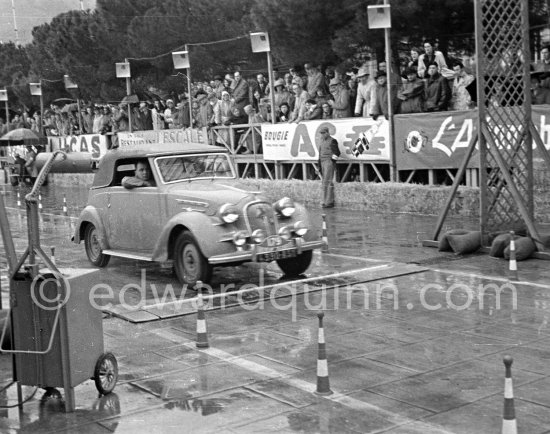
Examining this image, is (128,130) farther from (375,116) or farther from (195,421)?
(195,421)

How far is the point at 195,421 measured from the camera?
21.8 ft

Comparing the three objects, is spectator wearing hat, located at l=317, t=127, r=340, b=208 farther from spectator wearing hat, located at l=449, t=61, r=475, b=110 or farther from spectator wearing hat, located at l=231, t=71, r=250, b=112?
spectator wearing hat, located at l=231, t=71, r=250, b=112

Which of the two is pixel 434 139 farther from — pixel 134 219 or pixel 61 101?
pixel 61 101

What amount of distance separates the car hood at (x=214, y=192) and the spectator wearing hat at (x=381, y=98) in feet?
26.4

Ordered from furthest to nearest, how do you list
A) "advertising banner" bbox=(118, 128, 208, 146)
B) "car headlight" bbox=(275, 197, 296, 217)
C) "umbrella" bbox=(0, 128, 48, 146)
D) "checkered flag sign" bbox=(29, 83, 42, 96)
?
"checkered flag sign" bbox=(29, 83, 42, 96)
"umbrella" bbox=(0, 128, 48, 146)
"advertising banner" bbox=(118, 128, 208, 146)
"car headlight" bbox=(275, 197, 296, 217)

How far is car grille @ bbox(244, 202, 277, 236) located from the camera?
39.0ft

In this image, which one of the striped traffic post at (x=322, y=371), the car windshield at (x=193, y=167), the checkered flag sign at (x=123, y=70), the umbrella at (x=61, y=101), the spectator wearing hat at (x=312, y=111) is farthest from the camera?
the umbrella at (x=61, y=101)

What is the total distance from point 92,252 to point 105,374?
7.33 meters

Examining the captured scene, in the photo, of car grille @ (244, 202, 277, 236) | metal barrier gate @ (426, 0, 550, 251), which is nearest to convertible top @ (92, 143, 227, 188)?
car grille @ (244, 202, 277, 236)

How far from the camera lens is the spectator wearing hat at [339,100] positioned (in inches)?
857

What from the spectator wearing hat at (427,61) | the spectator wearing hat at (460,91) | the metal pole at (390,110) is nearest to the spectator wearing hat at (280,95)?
the metal pole at (390,110)

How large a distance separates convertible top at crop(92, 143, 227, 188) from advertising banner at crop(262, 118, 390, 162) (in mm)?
7730

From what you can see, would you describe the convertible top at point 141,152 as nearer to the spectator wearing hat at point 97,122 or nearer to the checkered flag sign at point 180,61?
the checkered flag sign at point 180,61

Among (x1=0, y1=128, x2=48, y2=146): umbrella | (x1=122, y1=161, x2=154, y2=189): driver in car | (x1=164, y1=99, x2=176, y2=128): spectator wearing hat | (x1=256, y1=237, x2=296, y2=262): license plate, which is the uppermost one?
(x1=164, y1=99, x2=176, y2=128): spectator wearing hat
